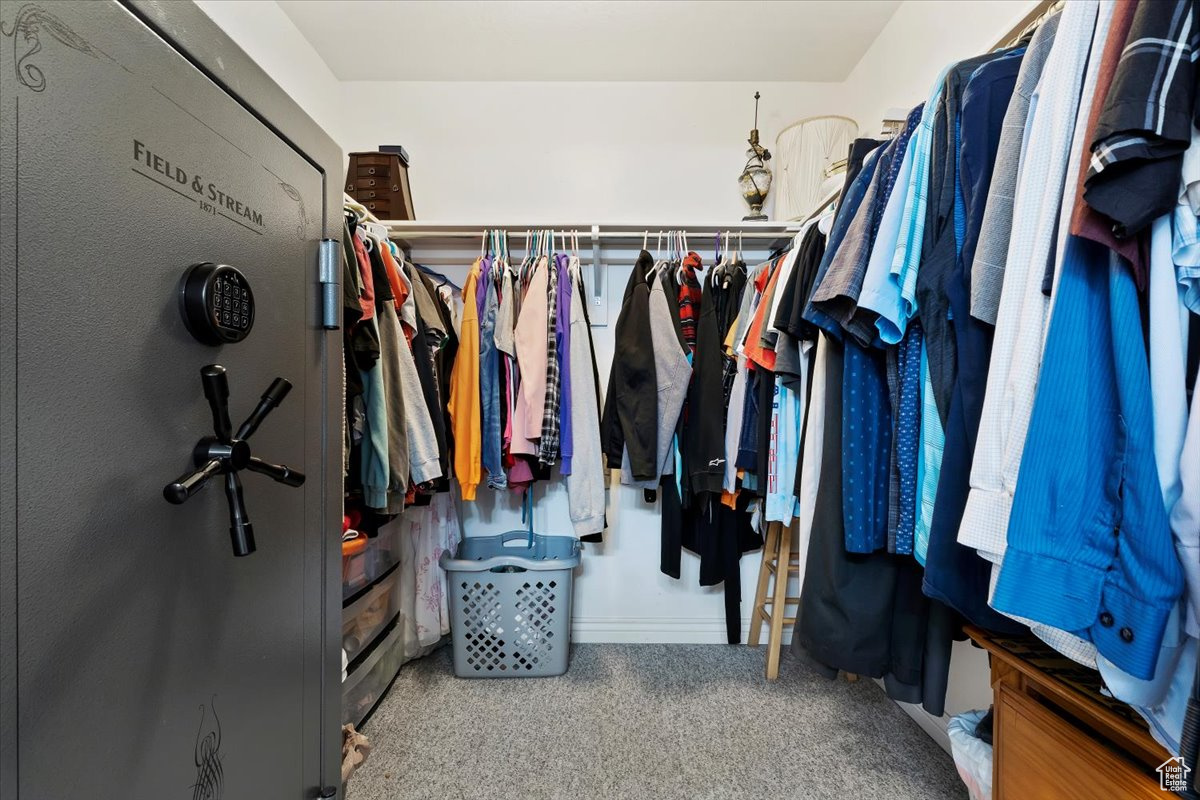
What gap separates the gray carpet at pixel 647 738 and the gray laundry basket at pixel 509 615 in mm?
66

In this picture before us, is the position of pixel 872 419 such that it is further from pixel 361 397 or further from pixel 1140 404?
pixel 361 397

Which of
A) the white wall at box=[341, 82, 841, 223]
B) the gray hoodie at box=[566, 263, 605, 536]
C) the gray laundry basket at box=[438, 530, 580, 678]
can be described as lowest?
the gray laundry basket at box=[438, 530, 580, 678]

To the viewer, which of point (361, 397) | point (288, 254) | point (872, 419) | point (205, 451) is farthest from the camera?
point (361, 397)

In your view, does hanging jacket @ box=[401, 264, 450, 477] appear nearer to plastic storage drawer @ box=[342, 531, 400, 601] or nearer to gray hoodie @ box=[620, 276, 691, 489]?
plastic storage drawer @ box=[342, 531, 400, 601]

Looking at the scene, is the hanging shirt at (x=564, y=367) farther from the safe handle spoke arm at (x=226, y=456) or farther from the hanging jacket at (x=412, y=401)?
the safe handle spoke arm at (x=226, y=456)

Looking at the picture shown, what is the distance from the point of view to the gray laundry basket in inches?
62.6

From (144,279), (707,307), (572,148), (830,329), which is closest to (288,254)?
(144,279)

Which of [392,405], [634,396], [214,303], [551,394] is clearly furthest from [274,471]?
[634,396]

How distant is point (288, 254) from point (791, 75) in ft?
6.86

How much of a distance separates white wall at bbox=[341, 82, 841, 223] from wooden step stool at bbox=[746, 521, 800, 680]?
1335 millimetres

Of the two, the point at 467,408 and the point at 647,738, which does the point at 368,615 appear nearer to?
the point at 467,408

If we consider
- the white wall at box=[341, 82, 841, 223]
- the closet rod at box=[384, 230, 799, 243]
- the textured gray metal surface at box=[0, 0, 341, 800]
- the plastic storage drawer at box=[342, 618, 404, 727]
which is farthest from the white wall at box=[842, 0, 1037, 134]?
the plastic storage drawer at box=[342, 618, 404, 727]

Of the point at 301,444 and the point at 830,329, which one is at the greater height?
the point at 830,329

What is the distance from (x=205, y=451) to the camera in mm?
442
